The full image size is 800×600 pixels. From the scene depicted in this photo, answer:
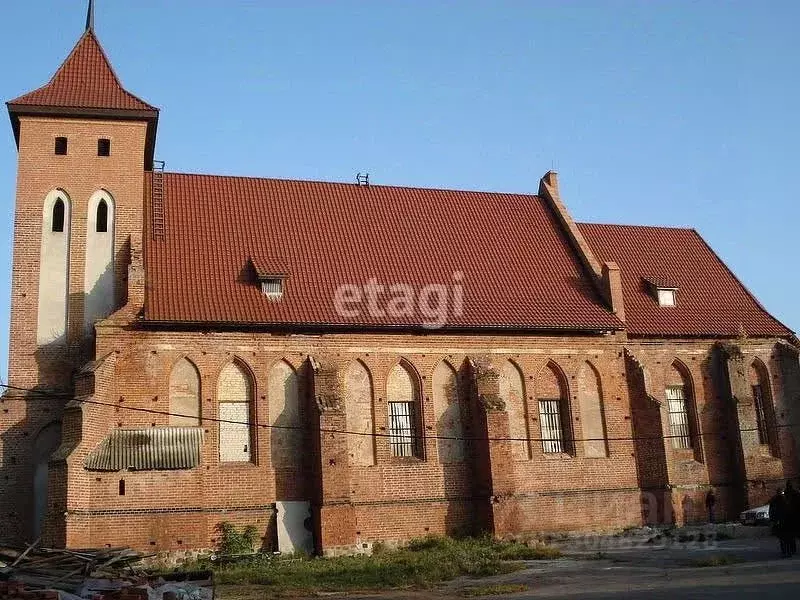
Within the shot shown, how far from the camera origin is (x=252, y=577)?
20234mm

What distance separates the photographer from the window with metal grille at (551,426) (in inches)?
1101

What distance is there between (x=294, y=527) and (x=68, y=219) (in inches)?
444

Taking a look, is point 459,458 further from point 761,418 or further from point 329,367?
point 761,418

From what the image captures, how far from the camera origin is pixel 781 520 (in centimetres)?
2000

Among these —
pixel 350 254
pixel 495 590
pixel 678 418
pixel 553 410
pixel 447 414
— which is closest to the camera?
pixel 495 590

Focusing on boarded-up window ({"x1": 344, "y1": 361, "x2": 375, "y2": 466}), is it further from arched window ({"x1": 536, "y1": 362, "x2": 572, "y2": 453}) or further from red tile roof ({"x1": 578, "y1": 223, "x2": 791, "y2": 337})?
red tile roof ({"x1": 578, "y1": 223, "x2": 791, "y2": 337})

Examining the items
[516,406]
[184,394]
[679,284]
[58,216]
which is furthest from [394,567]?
[679,284]

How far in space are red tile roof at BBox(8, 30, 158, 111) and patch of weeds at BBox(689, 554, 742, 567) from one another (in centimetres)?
2025

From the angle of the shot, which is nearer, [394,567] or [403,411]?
[394,567]

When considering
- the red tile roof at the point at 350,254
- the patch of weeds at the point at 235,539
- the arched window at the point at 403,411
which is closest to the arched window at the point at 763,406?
the red tile roof at the point at 350,254

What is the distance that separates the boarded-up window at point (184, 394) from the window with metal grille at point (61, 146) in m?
7.71

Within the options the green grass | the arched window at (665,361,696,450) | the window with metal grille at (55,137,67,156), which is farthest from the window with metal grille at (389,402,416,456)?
the window with metal grille at (55,137,67,156)

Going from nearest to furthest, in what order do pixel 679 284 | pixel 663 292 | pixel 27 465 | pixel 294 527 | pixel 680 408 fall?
pixel 27 465
pixel 294 527
pixel 680 408
pixel 663 292
pixel 679 284

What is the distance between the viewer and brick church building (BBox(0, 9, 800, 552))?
23641 millimetres
